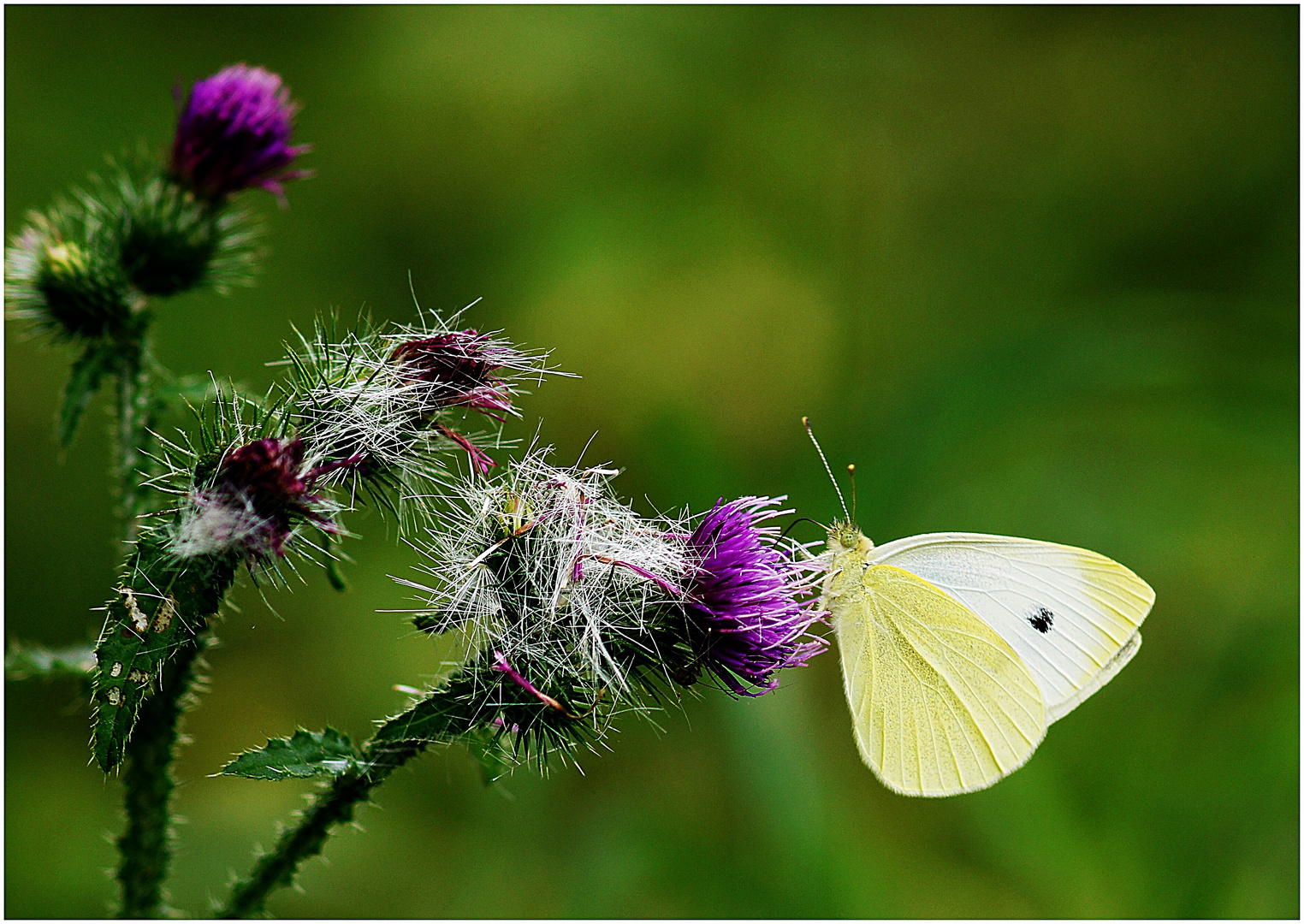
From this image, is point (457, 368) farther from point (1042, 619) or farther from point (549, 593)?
point (1042, 619)

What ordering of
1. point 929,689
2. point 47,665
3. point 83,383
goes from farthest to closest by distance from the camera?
point 929,689 < point 83,383 < point 47,665

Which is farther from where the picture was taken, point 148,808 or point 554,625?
point 148,808

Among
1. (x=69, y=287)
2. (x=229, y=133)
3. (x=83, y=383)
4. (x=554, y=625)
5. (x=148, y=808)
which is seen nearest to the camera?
(x=554, y=625)

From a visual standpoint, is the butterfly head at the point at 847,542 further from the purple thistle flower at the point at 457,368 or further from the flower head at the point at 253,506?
the flower head at the point at 253,506

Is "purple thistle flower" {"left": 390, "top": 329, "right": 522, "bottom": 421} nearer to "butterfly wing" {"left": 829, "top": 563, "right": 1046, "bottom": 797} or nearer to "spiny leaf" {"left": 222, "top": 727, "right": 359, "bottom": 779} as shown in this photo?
"spiny leaf" {"left": 222, "top": 727, "right": 359, "bottom": 779}

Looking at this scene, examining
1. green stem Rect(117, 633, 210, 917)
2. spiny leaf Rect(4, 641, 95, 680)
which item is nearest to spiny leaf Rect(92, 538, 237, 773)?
green stem Rect(117, 633, 210, 917)

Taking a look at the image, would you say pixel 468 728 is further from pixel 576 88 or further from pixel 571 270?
pixel 576 88

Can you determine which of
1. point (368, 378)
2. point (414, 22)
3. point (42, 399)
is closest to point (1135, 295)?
point (414, 22)

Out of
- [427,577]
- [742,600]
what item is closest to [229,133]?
[427,577]

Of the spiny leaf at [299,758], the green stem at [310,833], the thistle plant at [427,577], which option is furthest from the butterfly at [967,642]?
the spiny leaf at [299,758]
